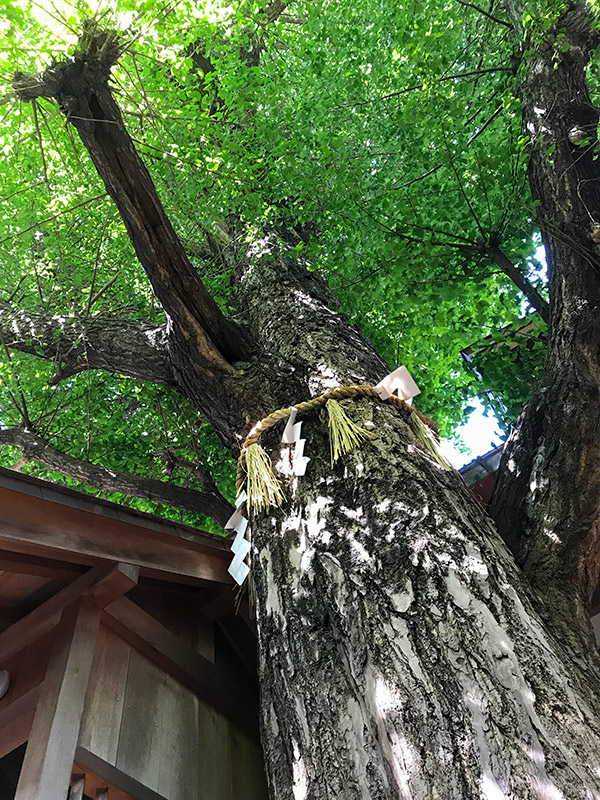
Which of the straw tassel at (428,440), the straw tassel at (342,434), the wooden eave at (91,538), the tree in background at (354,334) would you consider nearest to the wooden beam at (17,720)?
the wooden eave at (91,538)

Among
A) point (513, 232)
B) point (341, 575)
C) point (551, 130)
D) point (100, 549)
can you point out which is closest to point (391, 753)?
point (341, 575)

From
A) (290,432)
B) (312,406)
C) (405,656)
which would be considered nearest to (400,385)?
(312,406)

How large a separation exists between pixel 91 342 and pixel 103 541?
1.80 meters

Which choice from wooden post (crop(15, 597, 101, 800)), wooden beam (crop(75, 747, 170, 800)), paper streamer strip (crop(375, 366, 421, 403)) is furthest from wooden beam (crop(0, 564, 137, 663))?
paper streamer strip (crop(375, 366, 421, 403))

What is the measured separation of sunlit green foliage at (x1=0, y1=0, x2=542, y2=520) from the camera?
3.16 metres

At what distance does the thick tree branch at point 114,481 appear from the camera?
4281mm

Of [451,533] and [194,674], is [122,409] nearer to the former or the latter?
[194,674]

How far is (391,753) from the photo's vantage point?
1.28 metres

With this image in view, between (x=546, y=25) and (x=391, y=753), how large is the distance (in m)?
3.09

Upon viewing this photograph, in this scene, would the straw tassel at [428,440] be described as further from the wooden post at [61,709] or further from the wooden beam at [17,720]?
the wooden beam at [17,720]

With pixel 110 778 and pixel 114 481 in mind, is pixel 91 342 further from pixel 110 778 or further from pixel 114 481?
pixel 110 778

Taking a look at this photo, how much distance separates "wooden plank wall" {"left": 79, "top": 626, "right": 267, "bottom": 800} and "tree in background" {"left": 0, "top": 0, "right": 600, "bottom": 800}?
2.95 feet

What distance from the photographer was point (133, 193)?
8.15ft

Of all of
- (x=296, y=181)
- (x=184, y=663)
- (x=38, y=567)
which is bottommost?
(x=184, y=663)
